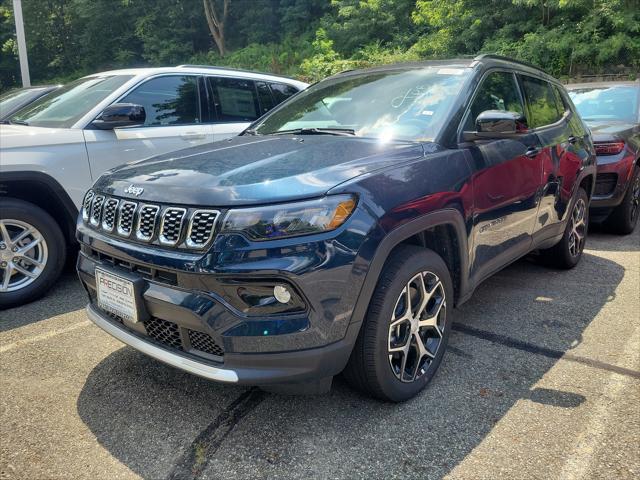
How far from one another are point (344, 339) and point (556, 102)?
348cm

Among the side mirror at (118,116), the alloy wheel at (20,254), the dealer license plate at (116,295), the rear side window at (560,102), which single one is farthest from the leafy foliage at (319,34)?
the dealer license plate at (116,295)

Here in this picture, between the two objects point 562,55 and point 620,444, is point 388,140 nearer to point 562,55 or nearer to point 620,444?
point 620,444

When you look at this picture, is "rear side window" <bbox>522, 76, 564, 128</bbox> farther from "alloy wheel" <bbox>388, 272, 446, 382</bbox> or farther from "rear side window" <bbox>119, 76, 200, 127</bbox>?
"rear side window" <bbox>119, 76, 200, 127</bbox>

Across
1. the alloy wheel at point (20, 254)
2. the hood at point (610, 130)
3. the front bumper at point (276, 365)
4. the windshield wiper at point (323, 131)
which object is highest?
the windshield wiper at point (323, 131)

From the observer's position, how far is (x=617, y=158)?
5691 millimetres

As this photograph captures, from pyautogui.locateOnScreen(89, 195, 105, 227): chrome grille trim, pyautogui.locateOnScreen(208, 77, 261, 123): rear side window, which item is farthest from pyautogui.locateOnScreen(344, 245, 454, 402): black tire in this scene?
pyautogui.locateOnScreen(208, 77, 261, 123): rear side window

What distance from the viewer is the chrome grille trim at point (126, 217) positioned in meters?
2.41

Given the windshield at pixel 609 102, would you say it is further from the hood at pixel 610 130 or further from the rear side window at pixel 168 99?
the rear side window at pixel 168 99

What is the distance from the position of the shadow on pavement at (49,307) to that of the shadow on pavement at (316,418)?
3.29ft

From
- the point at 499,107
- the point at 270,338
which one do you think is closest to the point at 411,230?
the point at 270,338

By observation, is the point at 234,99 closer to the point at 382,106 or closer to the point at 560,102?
the point at 382,106

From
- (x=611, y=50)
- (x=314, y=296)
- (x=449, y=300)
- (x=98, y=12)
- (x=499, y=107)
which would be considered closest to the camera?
(x=314, y=296)

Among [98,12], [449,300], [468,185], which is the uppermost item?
[98,12]

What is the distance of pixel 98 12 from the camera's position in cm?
3012
